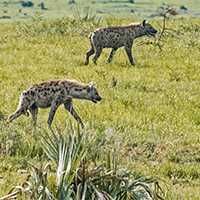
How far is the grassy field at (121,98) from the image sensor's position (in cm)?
581

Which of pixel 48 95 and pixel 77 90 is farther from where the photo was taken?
pixel 77 90

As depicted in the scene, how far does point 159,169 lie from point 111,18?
1289 cm

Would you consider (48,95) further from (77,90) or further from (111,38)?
(111,38)

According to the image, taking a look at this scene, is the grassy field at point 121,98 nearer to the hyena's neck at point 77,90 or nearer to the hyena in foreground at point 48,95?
the hyena in foreground at point 48,95

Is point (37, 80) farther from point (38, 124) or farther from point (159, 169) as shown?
point (159, 169)

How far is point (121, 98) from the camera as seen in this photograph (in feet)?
28.9

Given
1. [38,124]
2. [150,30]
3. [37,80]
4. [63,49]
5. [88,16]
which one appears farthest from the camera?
[88,16]

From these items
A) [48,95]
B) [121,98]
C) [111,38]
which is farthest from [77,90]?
[111,38]

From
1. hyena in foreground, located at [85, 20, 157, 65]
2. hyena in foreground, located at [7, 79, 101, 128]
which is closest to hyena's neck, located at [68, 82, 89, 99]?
hyena in foreground, located at [7, 79, 101, 128]

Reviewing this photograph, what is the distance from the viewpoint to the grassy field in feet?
19.1

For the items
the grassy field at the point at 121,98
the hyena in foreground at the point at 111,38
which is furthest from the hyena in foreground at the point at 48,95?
the hyena in foreground at the point at 111,38

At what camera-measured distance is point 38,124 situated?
6.64 metres

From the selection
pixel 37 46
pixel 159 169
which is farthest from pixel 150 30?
pixel 159 169

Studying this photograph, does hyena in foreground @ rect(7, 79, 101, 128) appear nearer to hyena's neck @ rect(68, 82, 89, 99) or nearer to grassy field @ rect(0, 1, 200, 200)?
hyena's neck @ rect(68, 82, 89, 99)
